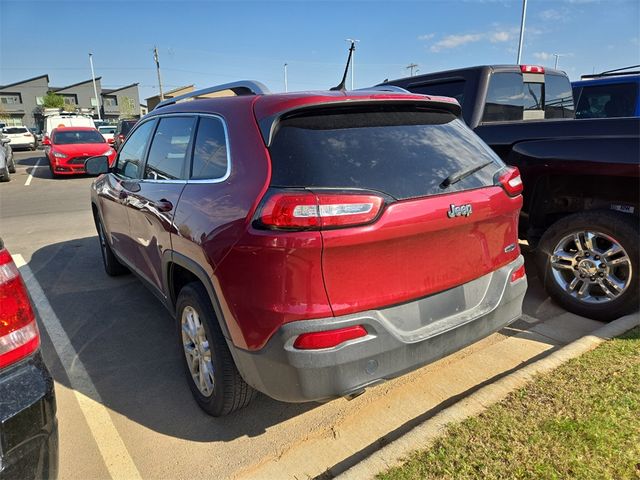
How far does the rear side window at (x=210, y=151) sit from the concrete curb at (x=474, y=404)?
1.60 meters

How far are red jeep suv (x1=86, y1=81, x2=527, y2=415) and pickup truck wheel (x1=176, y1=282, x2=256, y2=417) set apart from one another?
11mm

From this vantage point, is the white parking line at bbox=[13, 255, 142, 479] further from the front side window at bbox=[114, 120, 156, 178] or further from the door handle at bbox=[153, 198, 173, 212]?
the front side window at bbox=[114, 120, 156, 178]

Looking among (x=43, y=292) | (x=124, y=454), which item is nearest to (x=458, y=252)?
(x=124, y=454)

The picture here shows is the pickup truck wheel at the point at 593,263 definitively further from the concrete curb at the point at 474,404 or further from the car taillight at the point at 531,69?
the car taillight at the point at 531,69

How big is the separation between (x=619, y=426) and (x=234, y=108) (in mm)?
2603

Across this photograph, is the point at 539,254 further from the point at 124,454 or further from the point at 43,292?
the point at 43,292

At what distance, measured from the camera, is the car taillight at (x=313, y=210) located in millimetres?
1903

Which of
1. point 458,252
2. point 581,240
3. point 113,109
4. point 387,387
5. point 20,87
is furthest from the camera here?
point 113,109

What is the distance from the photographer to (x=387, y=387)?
2.91 metres

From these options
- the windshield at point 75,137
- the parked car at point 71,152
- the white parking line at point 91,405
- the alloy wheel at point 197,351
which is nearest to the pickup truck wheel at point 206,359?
the alloy wheel at point 197,351

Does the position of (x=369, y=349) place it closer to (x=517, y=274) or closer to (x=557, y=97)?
(x=517, y=274)

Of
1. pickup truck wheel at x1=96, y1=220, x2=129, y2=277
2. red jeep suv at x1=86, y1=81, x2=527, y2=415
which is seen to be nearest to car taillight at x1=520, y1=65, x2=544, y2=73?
red jeep suv at x1=86, y1=81, x2=527, y2=415

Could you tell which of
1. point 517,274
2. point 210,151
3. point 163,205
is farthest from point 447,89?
point 163,205

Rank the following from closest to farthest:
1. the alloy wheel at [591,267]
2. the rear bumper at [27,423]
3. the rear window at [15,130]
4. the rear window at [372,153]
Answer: the rear bumper at [27,423] < the rear window at [372,153] < the alloy wheel at [591,267] < the rear window at [15,130]
